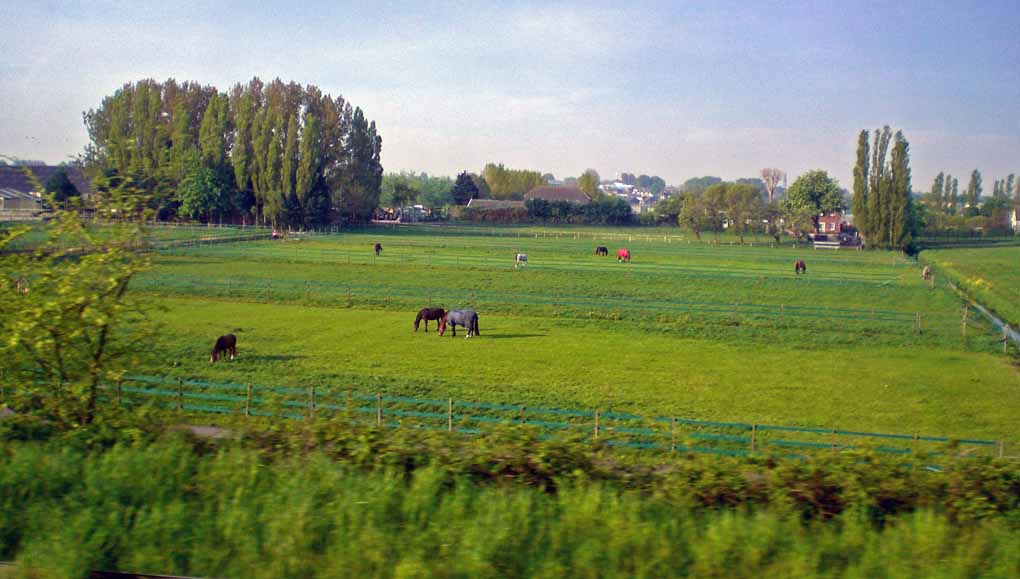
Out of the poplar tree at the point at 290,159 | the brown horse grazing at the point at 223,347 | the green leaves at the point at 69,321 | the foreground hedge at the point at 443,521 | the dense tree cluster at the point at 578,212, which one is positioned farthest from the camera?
the dense tree cluster at the point at 578,212

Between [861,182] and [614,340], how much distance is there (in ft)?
216

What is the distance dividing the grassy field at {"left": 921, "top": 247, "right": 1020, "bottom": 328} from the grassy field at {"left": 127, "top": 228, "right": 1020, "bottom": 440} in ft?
8.59

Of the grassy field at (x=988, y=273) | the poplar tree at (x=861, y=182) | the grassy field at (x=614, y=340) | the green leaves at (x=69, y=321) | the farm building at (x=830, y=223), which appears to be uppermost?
the poplar tree at (x=861, y=182)

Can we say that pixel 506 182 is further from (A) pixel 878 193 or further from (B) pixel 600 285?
(B) pixel 600 285

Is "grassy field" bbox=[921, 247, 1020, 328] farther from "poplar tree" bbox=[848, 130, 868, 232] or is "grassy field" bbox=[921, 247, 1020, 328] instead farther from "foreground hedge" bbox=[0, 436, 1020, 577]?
"foreground hedge" bbox=[0, 436, 1020, 577]

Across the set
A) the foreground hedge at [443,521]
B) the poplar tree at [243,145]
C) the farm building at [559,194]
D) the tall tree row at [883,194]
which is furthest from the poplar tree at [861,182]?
the foreground hedge at [443,521]

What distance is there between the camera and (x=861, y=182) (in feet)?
269

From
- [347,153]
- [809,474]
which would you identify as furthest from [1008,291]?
[347,153]

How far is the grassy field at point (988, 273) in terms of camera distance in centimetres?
3947

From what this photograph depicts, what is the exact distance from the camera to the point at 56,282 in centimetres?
788

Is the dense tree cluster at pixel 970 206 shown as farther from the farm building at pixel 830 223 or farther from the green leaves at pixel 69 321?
the green leaves at pixel 69 321

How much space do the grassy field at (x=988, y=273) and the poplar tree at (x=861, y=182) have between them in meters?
7.53

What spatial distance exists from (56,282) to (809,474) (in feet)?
24.3

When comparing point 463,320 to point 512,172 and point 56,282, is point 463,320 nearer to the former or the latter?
point 56,282
